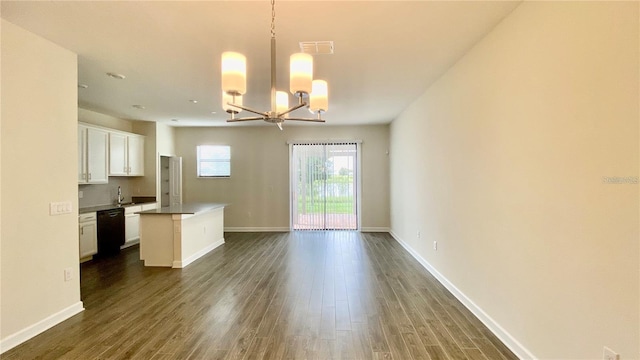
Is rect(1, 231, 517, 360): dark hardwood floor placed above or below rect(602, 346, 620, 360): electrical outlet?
below

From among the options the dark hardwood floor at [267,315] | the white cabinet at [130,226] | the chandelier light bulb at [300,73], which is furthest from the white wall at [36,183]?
the white cabinet at [130,226]

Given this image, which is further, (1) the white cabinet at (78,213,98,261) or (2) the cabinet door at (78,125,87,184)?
(2) the cabinet door at (78,125,87,184)

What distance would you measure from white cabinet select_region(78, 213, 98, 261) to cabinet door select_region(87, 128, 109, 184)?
2.39 feet

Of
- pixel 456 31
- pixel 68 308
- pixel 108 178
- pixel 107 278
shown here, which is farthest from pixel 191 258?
pixel 456 31

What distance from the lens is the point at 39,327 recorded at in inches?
97.1

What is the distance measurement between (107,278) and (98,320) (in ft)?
4.47

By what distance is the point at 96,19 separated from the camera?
7.43 feet

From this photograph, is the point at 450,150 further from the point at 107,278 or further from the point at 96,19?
the point at 107,278

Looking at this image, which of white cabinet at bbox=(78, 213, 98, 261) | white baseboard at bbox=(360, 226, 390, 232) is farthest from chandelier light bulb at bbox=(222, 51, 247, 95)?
white baseboard at bbox=(360, 226, 390, 232)

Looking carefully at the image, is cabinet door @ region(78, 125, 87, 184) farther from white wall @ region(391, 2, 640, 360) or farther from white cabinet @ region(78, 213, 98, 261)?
white wall @ region(391, 2, 640, 360)

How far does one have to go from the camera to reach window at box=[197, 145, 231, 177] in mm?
7172

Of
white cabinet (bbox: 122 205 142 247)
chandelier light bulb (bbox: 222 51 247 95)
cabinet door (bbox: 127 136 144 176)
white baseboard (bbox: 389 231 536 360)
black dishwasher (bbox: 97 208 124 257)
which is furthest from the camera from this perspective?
cabinet door (bbox: 127 136 144 176)

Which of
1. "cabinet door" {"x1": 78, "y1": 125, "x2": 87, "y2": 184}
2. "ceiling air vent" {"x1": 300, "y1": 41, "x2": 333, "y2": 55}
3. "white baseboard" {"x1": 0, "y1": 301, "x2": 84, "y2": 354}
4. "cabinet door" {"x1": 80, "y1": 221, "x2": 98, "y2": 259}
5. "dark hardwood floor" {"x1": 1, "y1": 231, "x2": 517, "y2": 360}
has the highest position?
"ceiling air vent" {"x1": 300, "y1": 41, "x2": 333, "y2": 55}

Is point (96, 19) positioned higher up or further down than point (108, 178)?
higher up
